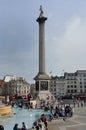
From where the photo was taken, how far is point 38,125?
22781mm

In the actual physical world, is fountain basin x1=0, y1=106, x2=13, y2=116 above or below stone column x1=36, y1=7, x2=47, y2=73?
below

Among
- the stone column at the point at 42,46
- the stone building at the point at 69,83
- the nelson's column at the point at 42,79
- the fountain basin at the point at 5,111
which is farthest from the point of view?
the stone building at the point at 69,83

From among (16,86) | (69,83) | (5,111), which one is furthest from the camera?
(69,83)

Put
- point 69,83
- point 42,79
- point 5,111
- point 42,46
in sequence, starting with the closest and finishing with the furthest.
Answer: point 5,111, point 42,79, point 42,46, point 69,83

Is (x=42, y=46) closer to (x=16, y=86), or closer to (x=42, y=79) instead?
(x=42, y=79)

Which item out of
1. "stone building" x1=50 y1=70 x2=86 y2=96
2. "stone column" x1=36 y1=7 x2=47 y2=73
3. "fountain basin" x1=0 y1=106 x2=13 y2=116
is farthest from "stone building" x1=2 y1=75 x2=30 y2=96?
"fountain basin" x1=0 y1=106 x2=13 y2=116

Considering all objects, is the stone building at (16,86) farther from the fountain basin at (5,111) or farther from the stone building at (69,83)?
the fountain basin at (5,111)

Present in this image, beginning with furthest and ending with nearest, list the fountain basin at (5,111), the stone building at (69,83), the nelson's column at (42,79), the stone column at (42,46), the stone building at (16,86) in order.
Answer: the stone building at (69,83)
the stone building at (16,86)
the stone column at (42,46)
the nelson's column at (42,79)
the fountain basin at (5,111)

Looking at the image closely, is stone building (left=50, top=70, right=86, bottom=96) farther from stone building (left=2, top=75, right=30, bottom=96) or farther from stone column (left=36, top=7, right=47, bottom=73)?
stone column (left=36, top=7, right=47, bottom=73)

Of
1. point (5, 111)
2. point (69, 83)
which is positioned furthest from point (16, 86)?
point (5, 111)

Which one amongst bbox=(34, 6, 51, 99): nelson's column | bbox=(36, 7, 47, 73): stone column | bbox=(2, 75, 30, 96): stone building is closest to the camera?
bbox=(34, 6, 51, 99): nelson's column

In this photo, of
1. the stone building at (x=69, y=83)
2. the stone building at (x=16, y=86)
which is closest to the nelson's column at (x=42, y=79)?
the stone building at (x=16, y=86)

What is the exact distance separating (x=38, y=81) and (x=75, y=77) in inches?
3452

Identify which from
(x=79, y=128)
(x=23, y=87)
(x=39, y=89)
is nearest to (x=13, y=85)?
(x=23, y=87)
